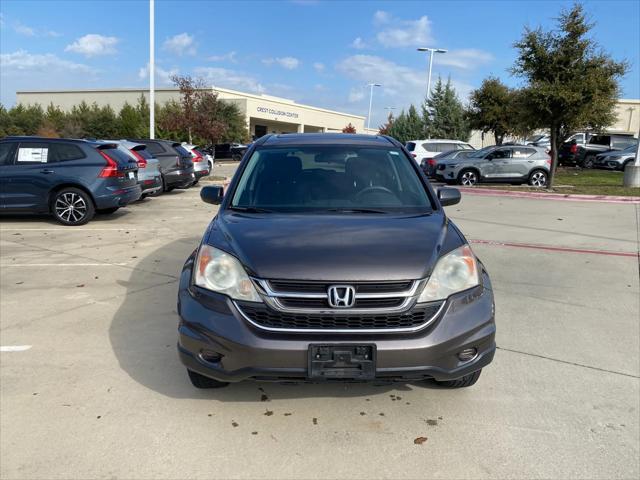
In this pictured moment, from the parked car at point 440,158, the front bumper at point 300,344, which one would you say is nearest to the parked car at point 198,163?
the parked car at point 440,158

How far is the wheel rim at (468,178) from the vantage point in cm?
1981

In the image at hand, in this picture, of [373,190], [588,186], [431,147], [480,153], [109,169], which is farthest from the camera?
[431,147]

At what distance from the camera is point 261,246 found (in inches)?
120

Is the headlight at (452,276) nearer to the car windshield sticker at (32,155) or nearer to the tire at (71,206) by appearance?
the tire at (71,206)

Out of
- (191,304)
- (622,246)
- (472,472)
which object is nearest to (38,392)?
(191,304)

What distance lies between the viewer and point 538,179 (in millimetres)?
19688

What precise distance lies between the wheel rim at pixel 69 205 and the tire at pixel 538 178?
52.3ft

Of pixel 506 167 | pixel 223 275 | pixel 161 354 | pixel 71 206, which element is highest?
pixel 506 167

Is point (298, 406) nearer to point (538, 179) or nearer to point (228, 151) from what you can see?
point (538, 179)

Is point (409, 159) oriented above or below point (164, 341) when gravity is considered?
above

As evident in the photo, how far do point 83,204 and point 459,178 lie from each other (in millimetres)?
14008

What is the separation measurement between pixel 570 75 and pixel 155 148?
13.5 m

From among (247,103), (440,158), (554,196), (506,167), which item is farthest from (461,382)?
(247,103)

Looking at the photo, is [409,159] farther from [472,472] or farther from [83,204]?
[83,204]
